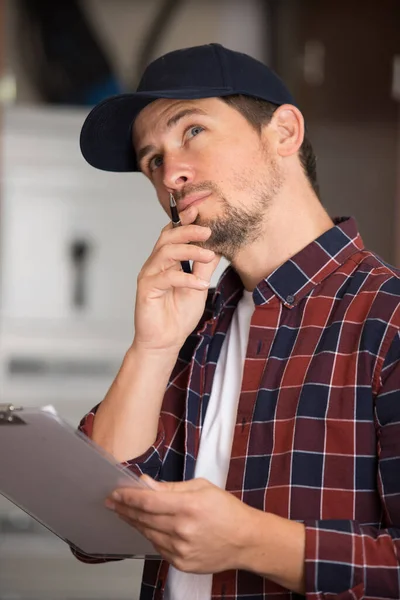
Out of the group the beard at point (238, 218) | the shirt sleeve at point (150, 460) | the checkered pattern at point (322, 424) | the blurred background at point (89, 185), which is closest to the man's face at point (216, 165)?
the beard at point (238, 218)

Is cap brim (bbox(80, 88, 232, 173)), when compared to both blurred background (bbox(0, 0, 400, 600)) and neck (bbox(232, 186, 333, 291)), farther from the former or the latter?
blurred background (bbox(0, 0, 400, 600))

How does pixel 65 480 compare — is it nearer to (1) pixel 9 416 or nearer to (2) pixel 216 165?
(1) pixel 9 416

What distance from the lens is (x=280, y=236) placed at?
137 cm

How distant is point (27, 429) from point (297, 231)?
1.92ft

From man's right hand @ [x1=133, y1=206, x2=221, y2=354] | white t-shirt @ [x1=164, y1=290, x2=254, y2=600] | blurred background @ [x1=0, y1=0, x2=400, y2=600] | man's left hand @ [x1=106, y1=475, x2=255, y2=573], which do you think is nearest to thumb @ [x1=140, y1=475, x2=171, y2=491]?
man's left hand @ [x1=106, y1=475, x2=255, y2=573]

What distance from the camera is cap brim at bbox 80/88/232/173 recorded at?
1.36 meters

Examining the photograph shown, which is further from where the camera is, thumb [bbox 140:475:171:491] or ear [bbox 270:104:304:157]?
ear [bbox 270:104:304:157]

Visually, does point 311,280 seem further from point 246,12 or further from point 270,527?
point 246,12

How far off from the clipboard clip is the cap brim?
57 cm

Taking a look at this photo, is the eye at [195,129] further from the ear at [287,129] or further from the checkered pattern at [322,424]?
the checkered pattern at [322,424]

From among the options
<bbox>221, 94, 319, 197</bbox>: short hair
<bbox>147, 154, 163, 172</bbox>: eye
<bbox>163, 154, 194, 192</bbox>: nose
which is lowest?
<bbox>163, 154, 194, 192</bbox>: nose

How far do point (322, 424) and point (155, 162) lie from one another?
55cm

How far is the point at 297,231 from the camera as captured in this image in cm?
138

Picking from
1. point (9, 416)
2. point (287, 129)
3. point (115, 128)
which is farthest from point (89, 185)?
point (9, 416)
